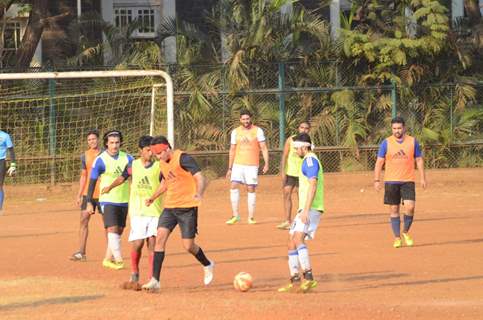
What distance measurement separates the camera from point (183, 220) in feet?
40.0

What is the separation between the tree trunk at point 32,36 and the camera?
92.7 feet

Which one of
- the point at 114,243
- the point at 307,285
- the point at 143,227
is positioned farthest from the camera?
the point at 114,243

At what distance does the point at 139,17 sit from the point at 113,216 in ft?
55.1

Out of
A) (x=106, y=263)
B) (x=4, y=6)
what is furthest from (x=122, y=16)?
(x=106, y=263)

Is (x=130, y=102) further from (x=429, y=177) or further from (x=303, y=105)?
(x=429, y=177)

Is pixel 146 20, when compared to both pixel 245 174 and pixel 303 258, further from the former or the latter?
pixel 303 258

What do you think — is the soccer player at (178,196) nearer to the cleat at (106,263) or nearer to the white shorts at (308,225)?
the white shorts at (308,225)

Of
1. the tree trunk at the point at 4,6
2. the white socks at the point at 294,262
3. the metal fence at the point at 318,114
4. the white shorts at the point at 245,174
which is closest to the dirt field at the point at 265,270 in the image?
the white socks at the point at 294,262

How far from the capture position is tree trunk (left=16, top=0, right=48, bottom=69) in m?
28.2

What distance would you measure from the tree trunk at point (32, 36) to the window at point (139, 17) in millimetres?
2403

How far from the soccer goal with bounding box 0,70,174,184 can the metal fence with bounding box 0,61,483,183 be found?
0.05m

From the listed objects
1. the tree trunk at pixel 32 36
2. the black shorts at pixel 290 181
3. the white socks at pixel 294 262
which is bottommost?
the white socks at pixel 294 262

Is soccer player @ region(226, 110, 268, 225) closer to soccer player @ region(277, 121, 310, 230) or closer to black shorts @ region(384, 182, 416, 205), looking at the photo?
soccer player @ region(277, 121, 310, 230)

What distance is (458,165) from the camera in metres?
28.2
